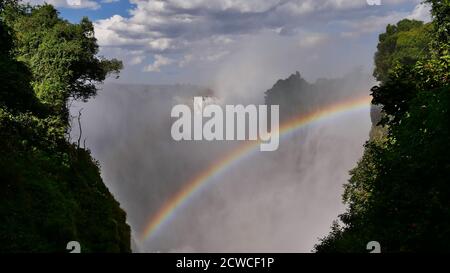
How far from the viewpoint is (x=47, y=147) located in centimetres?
2819

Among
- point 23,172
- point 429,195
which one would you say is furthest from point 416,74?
point 23,172

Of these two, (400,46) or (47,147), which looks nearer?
(47,147)

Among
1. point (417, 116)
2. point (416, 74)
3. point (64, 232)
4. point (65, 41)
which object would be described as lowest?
point (64, 232)

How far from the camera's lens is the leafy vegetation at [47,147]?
54.8ft

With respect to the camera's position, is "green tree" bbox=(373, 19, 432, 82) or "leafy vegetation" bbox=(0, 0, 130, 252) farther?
"green tree" bbox=(373, 19, 432, 82)

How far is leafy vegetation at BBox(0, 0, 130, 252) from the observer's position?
16.7 m

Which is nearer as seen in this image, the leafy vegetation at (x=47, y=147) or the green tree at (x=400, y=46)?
the leafy vegetation at (x=47, y=147)

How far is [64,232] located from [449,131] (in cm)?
1444

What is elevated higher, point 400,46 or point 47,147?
point 400,46

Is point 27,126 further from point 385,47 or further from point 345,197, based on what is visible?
point 385,47

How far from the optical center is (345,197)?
38.8 metres

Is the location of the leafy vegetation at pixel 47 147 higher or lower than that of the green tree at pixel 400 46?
lower
